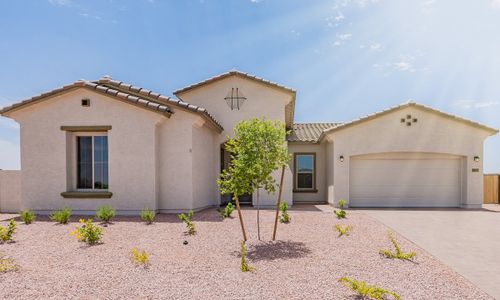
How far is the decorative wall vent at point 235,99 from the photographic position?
13.6 metres

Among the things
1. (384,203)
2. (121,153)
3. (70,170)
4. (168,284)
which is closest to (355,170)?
(384,203)

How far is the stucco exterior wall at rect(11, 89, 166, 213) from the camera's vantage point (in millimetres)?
10438

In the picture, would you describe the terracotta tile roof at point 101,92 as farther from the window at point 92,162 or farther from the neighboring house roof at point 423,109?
the neighboring house roof at point 423,109

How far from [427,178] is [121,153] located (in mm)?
13711

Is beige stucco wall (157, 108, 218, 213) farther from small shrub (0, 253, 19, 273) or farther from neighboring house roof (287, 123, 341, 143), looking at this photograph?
neighboring house roof (287, 123, 341, 143)

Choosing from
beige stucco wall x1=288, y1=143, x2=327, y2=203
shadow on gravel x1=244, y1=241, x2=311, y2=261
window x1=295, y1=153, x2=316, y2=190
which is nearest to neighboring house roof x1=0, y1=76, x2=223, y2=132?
shadow on gravel x1=244, y1=241, x2=311, y2=261

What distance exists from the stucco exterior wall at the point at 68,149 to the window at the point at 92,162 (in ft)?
1.52

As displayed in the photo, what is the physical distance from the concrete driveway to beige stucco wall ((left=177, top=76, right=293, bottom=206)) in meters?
4.94

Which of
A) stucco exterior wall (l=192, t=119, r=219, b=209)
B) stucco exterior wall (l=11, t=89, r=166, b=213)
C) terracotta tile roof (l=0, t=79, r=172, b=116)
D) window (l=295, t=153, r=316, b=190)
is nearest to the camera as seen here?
terracotta tile roof (l=0, t=79, r=172, b=116)

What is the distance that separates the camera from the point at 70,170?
10.9 meters

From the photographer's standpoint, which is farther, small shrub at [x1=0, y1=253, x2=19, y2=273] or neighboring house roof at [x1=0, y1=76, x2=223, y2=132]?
neighboring house roof at [x1=0, y1=76, x2=223, y2=132]

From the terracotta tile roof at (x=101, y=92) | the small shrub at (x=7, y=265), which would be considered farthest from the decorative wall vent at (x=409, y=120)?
the small shrub at (x=7, y=265)

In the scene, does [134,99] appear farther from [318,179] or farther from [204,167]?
[318,179]

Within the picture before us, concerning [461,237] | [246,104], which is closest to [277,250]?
[461,237]
